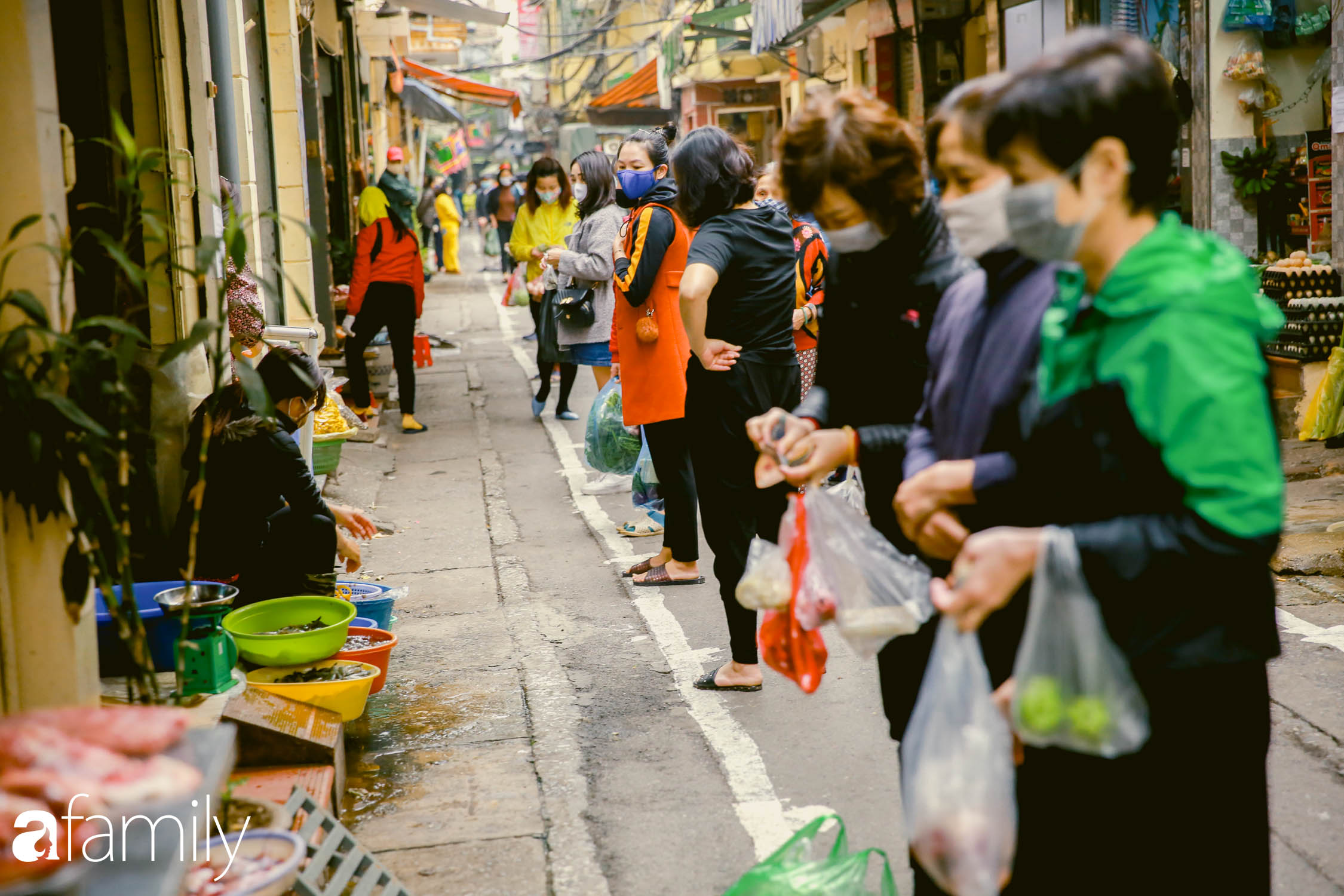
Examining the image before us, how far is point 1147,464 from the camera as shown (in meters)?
1.82

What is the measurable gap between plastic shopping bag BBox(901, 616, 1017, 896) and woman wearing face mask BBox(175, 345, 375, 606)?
3.02m

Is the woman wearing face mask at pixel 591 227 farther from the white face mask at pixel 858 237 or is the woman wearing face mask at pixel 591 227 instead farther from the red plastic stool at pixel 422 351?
the white face mask at pixel 858 237

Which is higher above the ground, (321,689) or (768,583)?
(768,583)

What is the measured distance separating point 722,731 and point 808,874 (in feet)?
5.80

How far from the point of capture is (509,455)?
9.68m

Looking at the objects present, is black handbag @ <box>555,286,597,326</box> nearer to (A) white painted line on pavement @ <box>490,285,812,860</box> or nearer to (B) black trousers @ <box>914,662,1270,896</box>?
(A) white painted line on pavement @ <box>490,285,812,860</box>

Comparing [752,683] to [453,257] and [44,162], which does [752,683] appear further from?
[453,257]

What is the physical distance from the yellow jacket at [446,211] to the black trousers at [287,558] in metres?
21.4

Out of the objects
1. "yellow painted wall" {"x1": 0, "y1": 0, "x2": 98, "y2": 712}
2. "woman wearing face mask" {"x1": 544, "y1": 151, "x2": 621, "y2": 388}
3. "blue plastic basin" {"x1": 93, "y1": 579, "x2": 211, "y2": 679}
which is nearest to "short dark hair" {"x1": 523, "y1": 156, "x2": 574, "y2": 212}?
"woman wearing face mask" {"x1": 544, "y1": 151, "x2": 621, "y2": 388}

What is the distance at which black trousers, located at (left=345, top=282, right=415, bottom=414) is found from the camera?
9914 millimetres

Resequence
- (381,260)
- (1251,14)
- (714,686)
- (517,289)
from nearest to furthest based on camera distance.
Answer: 1. (714,686)
2. (1251,14)
3. (381,260)
4. (517,289)

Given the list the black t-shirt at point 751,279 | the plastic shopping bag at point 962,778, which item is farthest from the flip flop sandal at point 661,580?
the plastic shopping bag at point 962,778

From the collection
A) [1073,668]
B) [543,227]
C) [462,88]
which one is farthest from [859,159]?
[462,88]

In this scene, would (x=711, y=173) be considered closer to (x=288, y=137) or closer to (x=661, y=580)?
(x=661, y=580)
